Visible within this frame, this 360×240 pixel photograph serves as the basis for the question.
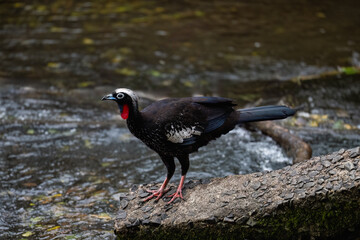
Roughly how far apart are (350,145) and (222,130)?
2.33 meters

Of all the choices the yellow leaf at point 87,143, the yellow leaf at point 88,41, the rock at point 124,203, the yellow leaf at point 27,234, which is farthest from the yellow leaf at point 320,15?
the yellow leaf at point 27,234

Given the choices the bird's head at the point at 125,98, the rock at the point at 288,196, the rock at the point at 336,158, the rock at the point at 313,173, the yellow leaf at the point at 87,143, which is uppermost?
the bird's head at the point at 125,98

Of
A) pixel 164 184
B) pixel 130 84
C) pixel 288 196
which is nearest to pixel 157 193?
pixel 164 184

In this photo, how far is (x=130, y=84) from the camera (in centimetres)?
798

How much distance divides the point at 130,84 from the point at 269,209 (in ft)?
15.6

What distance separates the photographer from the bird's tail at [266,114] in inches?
172

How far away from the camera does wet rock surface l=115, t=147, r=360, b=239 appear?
3.60m

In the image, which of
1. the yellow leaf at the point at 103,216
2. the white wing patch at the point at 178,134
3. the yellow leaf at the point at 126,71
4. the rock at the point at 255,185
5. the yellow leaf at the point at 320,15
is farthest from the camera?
the yellow leaf at the point at 320,15

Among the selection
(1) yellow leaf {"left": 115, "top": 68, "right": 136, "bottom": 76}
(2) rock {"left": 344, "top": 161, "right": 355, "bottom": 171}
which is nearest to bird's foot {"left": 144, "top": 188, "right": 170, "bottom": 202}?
(2) rock {"left": 344, "top": 161, "right": 355, "bottom": 171}

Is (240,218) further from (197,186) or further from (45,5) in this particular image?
(45,5)

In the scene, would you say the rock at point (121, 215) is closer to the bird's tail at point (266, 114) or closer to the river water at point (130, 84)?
the river water at point (130, 84)

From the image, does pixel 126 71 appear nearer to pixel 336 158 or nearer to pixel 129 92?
pixel 129 92

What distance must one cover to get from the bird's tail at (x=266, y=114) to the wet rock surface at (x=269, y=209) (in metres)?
0.54

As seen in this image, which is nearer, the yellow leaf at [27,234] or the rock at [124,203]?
the rock at [124,203]
